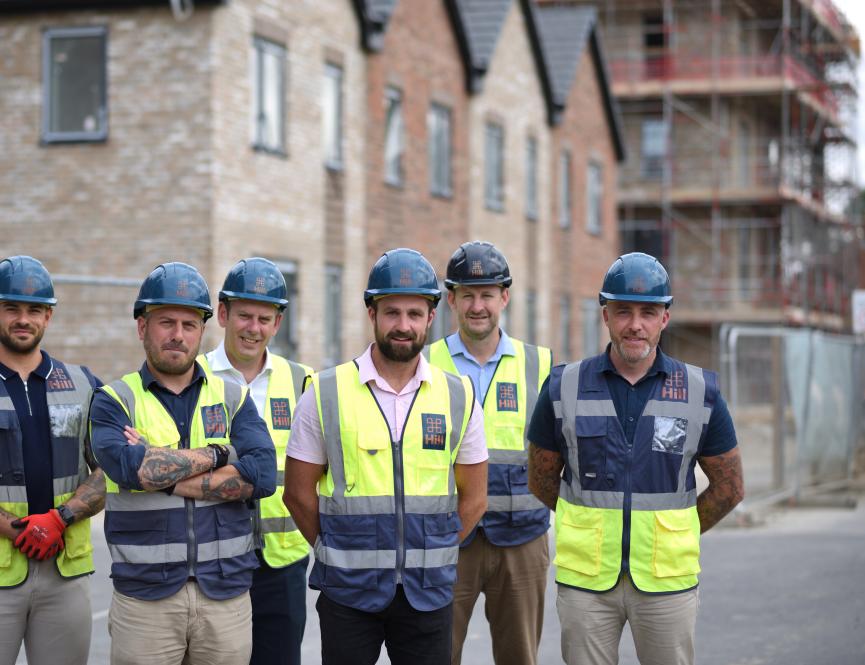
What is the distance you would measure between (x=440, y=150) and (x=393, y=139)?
2261 mm

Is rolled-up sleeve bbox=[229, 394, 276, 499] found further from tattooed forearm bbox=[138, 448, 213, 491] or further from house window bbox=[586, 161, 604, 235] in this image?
house window bbox=[586, 161, 604, 235]

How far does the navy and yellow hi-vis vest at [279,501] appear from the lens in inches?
250

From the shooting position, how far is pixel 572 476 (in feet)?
18.8

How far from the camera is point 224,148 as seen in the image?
19312 millimetres

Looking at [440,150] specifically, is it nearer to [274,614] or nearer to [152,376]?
[274,614]

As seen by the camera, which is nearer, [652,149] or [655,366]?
[655,366]

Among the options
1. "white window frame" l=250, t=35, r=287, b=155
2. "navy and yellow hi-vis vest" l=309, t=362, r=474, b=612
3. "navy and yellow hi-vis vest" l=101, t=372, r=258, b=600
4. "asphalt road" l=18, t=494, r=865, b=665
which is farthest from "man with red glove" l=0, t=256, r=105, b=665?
"white window frame" l=250, t=35, r=287, b=155

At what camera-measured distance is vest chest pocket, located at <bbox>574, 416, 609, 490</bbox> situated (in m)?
5.62

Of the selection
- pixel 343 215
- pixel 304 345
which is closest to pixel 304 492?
pixel 304 345

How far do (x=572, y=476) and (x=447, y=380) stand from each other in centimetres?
65

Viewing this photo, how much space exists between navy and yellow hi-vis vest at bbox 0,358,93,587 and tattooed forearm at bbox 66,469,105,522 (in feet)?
0.23

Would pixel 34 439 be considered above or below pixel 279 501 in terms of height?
above

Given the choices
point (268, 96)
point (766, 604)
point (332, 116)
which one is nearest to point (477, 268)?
point (766, 604)

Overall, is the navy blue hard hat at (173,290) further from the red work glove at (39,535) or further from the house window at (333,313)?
the house window at (333,313)
